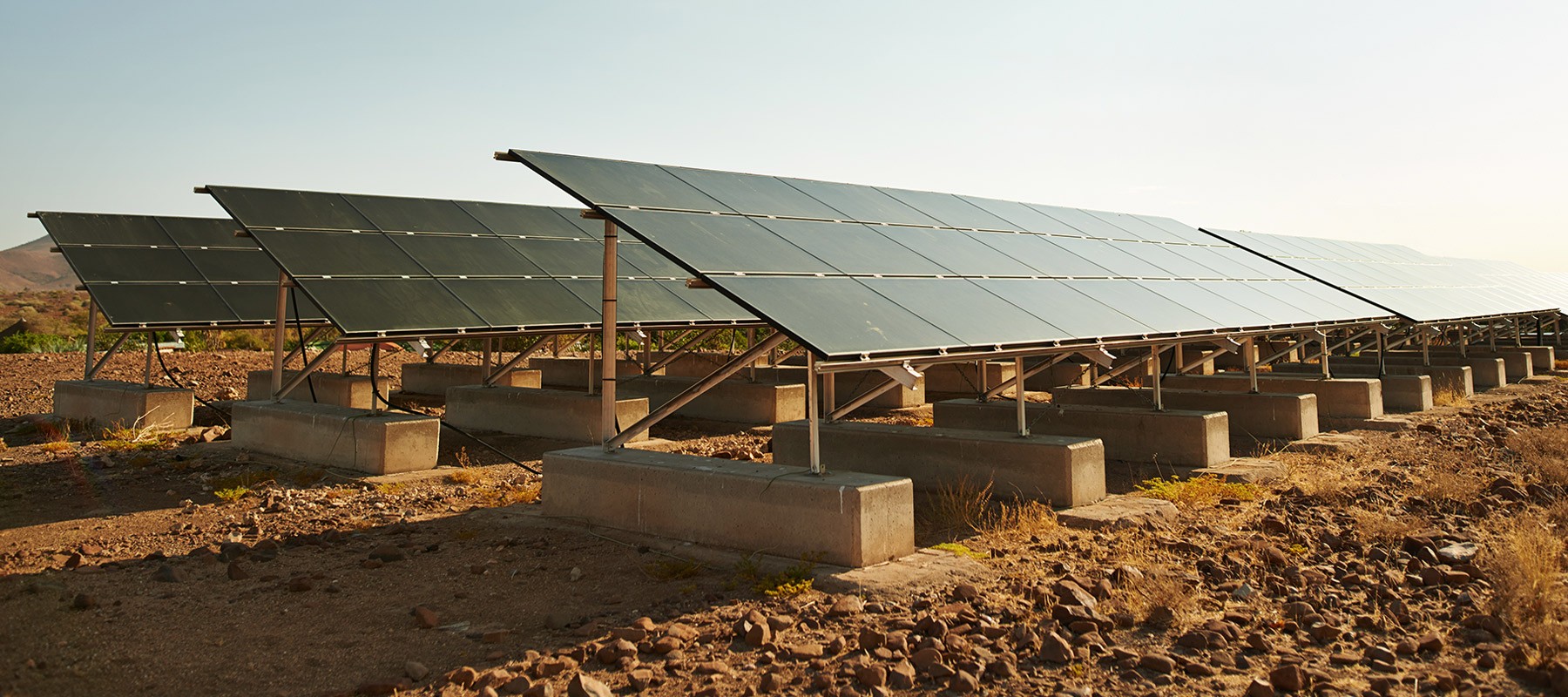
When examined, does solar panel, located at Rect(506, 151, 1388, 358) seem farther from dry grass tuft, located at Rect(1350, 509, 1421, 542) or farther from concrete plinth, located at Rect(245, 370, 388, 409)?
concrete plinth, located at Rect(245, 370, 388, 409)

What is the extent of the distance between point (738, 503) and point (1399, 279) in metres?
25.8

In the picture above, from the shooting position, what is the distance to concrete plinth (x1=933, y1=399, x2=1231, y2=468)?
13.9 metres

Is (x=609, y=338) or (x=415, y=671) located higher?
(x=609, y=338)

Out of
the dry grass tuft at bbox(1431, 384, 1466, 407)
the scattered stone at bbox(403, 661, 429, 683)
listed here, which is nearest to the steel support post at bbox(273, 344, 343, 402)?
the scattered stone at bbox(403, 661, 429, 683)

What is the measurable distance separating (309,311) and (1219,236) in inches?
812

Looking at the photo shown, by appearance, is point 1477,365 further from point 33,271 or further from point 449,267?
point 33,271

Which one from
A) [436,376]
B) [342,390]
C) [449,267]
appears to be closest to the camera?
[449,267]

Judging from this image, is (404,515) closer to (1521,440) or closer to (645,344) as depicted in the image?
(645,344)

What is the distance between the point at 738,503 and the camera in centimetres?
917

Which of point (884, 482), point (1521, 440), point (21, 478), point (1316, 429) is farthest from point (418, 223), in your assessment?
point (1521, 440)

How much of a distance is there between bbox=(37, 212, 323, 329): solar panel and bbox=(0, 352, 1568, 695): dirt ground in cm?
714

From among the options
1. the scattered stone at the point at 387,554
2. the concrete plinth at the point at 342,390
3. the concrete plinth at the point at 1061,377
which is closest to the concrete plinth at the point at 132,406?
the concrete plinth at the point at 342,390

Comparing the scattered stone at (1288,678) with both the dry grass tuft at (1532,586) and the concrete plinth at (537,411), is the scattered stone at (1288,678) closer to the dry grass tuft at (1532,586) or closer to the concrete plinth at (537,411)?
the dry grass tuft at (1532,586)

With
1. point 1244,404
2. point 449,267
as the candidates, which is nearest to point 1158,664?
point 1244,404
